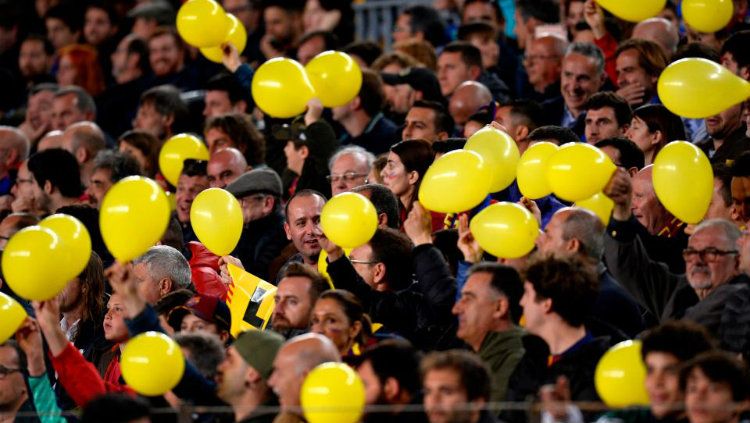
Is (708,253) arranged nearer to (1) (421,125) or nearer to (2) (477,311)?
(2) (477,311)

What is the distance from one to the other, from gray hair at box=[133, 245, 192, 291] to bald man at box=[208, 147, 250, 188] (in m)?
1.32

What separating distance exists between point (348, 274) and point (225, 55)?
2.82 meters

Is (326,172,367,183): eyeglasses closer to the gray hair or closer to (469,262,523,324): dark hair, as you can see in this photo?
the gray hair

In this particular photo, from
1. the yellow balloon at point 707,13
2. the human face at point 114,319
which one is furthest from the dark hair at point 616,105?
the human face at point 114,319

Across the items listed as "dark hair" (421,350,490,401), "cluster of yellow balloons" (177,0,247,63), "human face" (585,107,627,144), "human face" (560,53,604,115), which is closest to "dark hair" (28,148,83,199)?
"cluster of yellow balloons" (177,0,247,63)

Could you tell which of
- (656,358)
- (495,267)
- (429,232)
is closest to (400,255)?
(429,232)

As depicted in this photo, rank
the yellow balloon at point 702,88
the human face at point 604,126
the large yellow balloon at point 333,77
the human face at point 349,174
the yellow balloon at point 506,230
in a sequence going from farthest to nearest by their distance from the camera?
the large yellow balloon at point 333,77 → the human face at point 349,174 → the human face at point 604,126 → the yellow balloon at point 702,88 → the yellow balloon at point 506,230

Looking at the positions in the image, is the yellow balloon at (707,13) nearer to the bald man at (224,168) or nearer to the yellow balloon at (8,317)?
the bald man at (224,168)

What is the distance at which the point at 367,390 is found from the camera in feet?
17.7

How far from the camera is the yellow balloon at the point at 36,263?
19.8ft

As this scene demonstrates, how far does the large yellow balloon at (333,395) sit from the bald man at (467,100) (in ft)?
13.4

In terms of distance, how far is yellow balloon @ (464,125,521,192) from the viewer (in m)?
7.13

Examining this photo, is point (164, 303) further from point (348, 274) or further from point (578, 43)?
point (578, 43)

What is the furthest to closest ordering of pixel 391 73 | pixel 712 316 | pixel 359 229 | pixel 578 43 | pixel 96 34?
pixel 96 34
pixel 391 73
pixel 578 43
pixel 359 229
pixel 712 316
